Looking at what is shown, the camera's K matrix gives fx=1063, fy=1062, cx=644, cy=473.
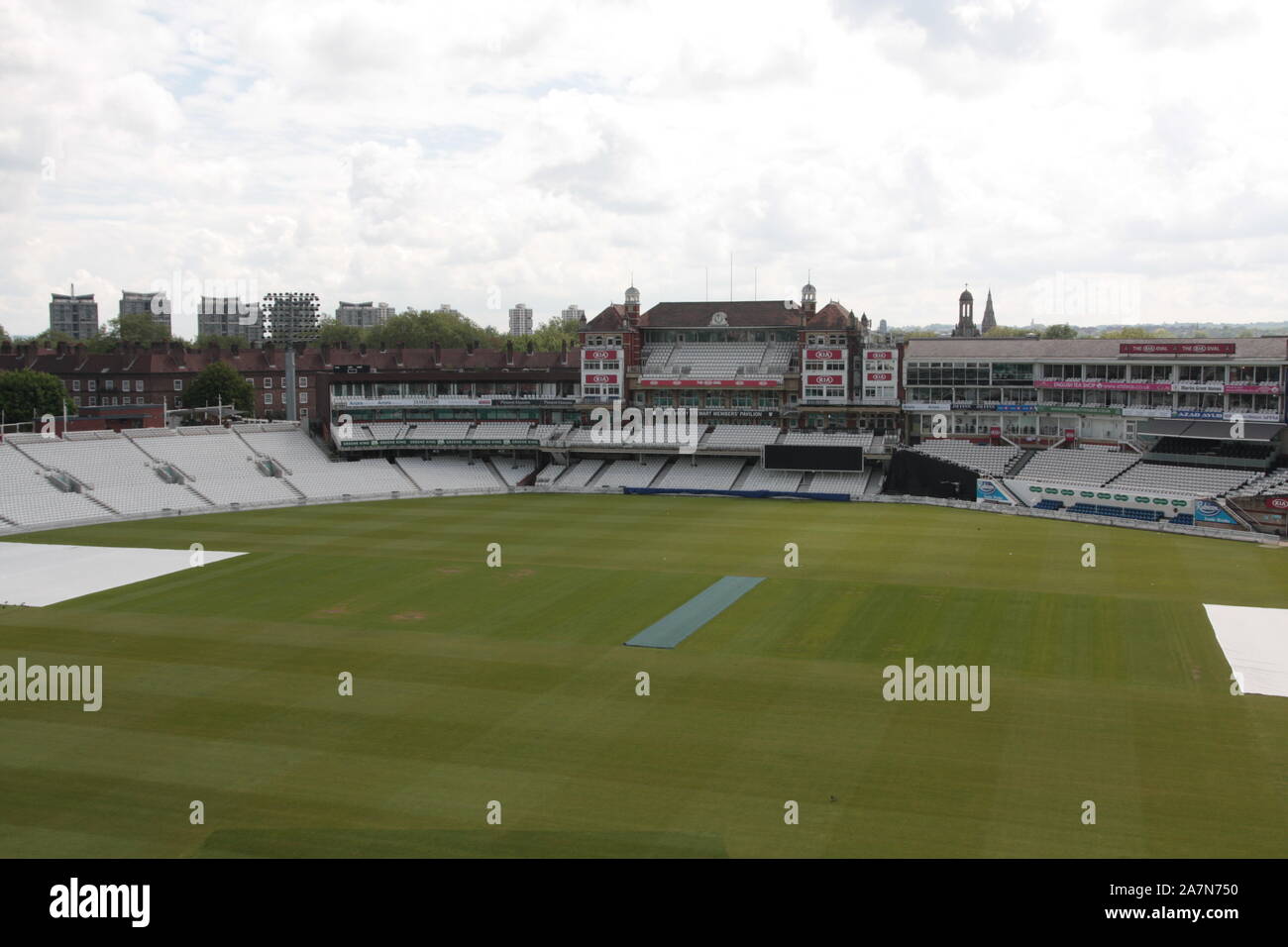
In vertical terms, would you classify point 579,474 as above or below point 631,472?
below

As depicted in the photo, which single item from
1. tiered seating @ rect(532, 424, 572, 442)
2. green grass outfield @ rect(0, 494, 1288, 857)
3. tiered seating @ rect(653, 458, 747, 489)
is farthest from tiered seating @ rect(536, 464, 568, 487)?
green grass outfield @ rect(0, 494, 1288, 857)

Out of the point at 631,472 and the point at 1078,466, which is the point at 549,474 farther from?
the point at 1078,466

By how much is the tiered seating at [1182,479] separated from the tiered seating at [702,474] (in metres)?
23.7

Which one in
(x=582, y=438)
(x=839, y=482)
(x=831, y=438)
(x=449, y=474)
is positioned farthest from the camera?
(x=582, y=438)

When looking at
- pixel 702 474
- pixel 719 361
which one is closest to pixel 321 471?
pixel 702 474

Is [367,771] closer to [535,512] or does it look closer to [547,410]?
[535,512]

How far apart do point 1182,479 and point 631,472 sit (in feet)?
113

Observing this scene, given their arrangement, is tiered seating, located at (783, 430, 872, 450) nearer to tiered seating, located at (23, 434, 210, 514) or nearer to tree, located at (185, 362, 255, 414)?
tiered seating, located at (23, 434, 210, 514)

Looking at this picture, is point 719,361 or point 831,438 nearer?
point 831,438

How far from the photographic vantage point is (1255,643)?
102 feet

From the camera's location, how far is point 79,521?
54.8 meters

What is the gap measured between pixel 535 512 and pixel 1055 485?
29404 millimetres

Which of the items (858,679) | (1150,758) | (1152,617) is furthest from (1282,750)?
(1152,617)

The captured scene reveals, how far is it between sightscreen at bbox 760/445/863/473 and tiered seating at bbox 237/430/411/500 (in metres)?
24.3
